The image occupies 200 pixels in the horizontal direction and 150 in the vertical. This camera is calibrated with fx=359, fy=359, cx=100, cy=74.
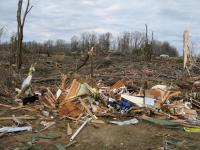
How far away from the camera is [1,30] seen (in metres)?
19.2

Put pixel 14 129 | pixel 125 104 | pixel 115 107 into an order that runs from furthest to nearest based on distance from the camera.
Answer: pixel 115 107 < pixel 125 104 < pixel 14 129

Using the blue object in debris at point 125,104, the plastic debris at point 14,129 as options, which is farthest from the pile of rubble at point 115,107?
the plastic debris at point 14,129

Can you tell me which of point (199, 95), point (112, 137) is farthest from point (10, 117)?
point (199, 95)

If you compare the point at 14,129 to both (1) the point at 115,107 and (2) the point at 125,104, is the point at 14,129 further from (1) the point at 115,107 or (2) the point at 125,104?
(2) the point at 125,104

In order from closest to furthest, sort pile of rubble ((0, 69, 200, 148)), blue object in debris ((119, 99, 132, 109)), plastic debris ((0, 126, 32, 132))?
plastic debris ((0, 126, 32, 132)), pile of rubble ((0, 69, 200, 148)), blue object in debris ((119, 99, 132, 109))

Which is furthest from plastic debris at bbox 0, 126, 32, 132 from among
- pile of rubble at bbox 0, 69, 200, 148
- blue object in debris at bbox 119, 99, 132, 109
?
blue object in debris at bbox 119, 99, 132, 109

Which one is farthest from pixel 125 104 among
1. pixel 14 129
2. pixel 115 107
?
pixel 14 129

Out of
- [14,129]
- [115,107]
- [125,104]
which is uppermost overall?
[125,104]

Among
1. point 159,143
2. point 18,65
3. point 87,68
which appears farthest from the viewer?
point 87,68

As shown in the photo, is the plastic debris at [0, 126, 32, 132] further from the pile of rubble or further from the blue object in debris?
the blue object in debris

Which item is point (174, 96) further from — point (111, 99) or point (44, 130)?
point (44, 130)

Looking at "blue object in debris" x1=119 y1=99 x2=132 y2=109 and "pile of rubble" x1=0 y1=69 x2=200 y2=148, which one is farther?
"blue object in debris" x1=119 y1=99 x2=132 y2=109

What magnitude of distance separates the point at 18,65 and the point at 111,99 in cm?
904

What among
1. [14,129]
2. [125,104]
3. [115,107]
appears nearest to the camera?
[14,129]
